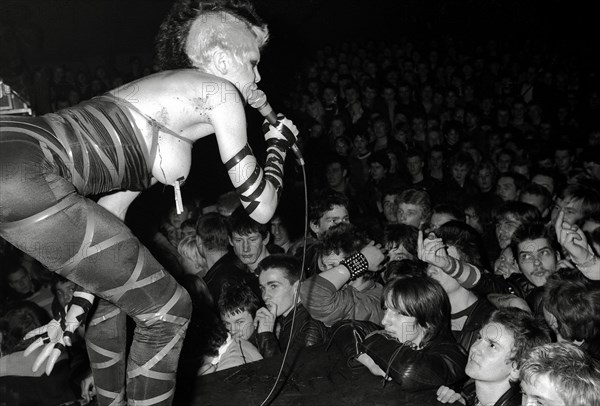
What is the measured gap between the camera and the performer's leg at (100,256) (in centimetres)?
158

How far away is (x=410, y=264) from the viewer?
3.08m

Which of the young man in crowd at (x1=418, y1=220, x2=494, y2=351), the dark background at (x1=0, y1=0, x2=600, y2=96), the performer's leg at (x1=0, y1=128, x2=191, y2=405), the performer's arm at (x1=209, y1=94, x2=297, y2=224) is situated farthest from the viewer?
the dark background at (x1=0, y1=0, x2=600, y2=96)

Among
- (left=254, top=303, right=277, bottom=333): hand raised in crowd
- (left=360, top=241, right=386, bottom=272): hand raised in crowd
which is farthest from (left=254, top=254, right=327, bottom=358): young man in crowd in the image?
(left=360, top=241, right=386, bottom=272): hand raised in crowd

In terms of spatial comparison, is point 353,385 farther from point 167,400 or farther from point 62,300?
point 62,300

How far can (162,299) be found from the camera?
1767mm

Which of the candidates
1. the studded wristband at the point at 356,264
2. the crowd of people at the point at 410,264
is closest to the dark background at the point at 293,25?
the crowd of people at the point at 410,264

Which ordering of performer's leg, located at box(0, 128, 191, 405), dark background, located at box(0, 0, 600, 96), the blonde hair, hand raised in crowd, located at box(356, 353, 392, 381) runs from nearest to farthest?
performer's leg, located at box(0, 128, 191, 405)
the blonde hair
hand raised in crowd, located at box(356, 353, 392, 381)
dark background, located at box(0, 0, 600, 96)

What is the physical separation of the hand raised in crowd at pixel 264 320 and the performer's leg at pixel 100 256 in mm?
1253

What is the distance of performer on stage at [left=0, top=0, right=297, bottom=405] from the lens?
162cm

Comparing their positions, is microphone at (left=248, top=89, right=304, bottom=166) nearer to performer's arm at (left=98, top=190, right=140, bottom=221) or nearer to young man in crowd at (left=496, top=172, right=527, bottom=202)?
performer's arm at (left=98, top=190, right=140, bottom=221)

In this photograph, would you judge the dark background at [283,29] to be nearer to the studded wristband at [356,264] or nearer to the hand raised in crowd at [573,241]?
the studded wristband at [356,264]

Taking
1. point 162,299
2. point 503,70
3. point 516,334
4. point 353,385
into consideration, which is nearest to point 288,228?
point 353,385

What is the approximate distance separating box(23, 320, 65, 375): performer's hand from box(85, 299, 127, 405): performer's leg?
0.12 m

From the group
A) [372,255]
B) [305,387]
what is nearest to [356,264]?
[372,255]
